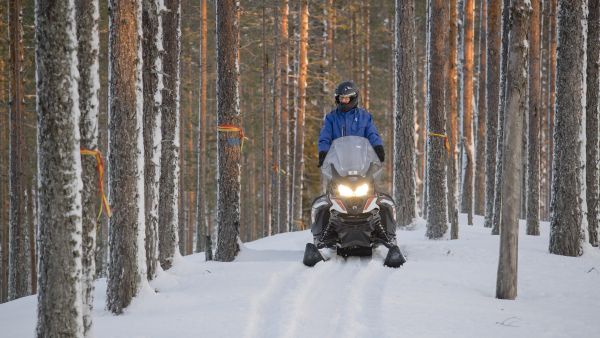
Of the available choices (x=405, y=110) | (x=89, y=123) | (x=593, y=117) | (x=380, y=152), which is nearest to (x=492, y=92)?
(x=405, y=110)

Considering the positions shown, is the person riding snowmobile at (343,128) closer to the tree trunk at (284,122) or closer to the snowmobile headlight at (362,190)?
the snowmobile headlight at (362,190)

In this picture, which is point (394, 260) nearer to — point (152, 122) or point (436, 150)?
point (436, 150)

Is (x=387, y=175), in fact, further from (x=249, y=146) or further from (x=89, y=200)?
(x=89, y=200)

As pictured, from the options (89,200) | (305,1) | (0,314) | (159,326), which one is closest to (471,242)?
(159,326)

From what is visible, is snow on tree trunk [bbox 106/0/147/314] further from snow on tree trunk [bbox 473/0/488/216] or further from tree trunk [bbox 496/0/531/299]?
snow on tree trunk [bbox 473/0/488/216]

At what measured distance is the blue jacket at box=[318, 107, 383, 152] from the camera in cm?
937

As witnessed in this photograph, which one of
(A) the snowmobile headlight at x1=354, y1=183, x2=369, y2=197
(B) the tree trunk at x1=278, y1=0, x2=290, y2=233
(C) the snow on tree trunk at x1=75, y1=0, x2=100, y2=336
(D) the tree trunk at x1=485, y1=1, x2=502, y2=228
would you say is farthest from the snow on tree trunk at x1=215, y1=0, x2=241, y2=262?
(B) the tree trunk at x1=278, y1=0, x2=290, y2=233

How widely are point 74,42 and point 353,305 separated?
3.98m

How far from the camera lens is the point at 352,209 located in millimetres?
8414

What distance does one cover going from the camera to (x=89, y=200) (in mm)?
5688

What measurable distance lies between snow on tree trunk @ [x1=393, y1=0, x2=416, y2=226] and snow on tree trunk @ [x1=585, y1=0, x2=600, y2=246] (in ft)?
12.1

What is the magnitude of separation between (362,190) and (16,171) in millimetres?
12629

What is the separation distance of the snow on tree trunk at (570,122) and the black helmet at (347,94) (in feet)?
11.4

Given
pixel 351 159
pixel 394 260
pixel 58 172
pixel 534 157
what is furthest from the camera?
pixel 534 157
